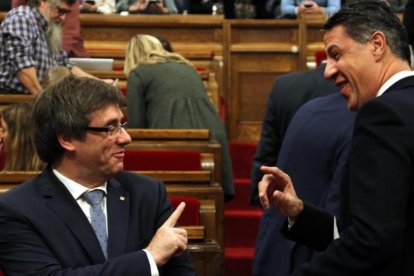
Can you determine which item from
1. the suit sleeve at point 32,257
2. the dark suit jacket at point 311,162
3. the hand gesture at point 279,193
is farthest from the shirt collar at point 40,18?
the hand gesture at point 279,193

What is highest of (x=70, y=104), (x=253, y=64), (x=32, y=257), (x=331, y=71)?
(x=331, y=71)

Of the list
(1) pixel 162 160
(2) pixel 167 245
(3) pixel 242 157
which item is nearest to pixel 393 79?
(2) pixel 167 245

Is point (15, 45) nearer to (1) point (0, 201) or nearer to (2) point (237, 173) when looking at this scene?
(2) point (237, 173)

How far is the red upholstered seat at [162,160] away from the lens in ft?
15.7

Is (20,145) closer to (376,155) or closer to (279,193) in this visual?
(279,193)

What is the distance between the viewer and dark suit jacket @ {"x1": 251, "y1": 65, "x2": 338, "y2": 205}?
4.44 meters

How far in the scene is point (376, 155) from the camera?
2.22 metres

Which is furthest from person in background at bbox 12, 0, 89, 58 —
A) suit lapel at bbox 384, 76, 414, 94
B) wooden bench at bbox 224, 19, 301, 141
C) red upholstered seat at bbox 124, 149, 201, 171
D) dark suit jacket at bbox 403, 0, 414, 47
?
suit lapel at bbox 384, 76, 414, 94

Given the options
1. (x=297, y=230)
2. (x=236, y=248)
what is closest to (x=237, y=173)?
(x=236, y=248)

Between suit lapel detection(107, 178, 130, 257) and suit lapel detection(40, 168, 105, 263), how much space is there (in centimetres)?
4

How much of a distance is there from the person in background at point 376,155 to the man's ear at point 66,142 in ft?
2.34

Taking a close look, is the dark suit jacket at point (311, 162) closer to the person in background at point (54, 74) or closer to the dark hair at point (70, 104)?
the dark hair at point (70, 104)

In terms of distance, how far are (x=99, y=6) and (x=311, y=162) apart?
5.78 metres

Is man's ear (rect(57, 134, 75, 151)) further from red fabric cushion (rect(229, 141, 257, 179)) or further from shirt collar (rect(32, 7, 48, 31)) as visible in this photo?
red fabric cushion (rect(229, 141, 257, 179))
